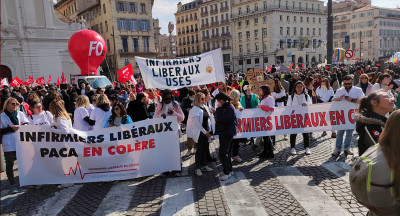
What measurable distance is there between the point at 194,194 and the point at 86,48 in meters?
15.8

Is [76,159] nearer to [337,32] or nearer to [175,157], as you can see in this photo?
[175,157]

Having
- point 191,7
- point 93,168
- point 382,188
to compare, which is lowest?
point 93,168

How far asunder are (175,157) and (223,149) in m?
1.02

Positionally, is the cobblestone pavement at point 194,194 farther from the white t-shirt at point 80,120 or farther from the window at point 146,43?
the window at point 146,43

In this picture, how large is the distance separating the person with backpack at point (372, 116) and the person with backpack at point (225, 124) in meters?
2.44

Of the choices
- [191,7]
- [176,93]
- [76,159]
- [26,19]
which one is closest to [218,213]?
[76,159]

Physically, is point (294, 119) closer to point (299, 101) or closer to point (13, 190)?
point (299, 101)

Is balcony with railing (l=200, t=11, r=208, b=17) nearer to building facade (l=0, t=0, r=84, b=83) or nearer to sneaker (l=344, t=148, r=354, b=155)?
building facade (l=0, t=0, r=84, b=83)

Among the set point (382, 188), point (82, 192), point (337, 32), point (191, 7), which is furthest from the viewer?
point (337, 32)

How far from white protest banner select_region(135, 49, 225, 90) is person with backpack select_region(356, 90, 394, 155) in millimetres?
4023

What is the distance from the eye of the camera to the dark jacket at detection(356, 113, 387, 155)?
316cm

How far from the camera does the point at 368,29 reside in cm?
8556

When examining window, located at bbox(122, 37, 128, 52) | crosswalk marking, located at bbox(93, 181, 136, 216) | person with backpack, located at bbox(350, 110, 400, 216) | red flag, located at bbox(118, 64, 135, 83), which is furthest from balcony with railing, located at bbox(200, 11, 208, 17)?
person with backpack, located at bbox(350, 110, 400, 216)

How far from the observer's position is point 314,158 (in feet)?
21.6
